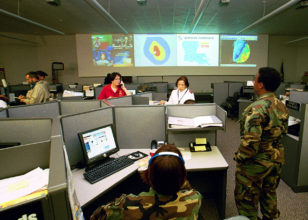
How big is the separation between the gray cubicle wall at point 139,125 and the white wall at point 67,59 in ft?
18.8

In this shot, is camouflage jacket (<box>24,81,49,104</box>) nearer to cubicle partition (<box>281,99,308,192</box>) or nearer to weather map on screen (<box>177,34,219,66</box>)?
cubicle partition (<box>281,99,308,192</box>)

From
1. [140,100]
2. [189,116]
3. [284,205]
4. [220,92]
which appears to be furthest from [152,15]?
[284,205]

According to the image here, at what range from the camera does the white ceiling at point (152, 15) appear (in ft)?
14.1

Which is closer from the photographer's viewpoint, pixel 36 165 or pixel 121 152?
pixel 36 165

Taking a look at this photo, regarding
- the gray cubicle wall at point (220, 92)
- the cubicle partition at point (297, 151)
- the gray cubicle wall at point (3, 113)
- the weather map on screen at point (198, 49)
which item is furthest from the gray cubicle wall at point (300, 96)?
the weather map on screen at point (198, 49)

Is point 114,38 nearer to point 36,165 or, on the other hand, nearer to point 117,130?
point 117,130

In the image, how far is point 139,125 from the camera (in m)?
2.08

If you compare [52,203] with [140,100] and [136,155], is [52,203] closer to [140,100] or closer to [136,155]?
[136,155]

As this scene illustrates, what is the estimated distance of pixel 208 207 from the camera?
2105 millimetres

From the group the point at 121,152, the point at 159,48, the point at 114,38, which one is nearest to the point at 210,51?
the point at 159,48

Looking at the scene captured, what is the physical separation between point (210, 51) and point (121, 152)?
249 inches

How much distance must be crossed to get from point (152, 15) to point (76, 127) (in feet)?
14.4

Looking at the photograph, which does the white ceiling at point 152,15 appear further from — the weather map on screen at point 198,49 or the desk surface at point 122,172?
the desk surface at point 122,172

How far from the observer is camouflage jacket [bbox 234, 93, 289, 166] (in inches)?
55.4
